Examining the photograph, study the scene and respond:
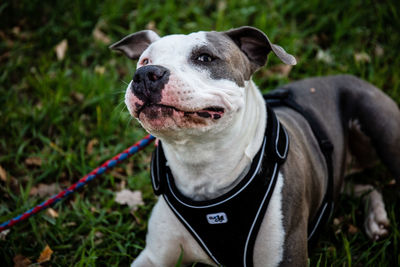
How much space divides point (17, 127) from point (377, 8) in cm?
396

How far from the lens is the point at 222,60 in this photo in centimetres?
216

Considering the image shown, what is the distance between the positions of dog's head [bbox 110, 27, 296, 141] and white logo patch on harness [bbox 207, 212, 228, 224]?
0.48 meters

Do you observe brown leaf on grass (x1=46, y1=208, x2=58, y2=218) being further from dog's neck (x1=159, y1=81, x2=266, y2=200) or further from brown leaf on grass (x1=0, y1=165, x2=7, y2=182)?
dog's neck (x1=159, y1=81, x2=266, y2=200)

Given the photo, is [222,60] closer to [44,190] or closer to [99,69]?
[44,190]

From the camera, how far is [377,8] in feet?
15.4

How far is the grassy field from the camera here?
2939 mm

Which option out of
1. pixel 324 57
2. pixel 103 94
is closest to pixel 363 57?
pixel 324 57

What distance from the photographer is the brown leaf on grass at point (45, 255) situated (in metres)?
2.79

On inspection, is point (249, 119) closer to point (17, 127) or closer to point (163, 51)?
point (163, 51)

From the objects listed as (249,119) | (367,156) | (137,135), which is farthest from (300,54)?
(249,119)

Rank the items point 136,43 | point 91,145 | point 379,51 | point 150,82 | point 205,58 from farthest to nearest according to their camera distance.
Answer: point 379,51, point 91,145, point 136,43, point 205,58, point 150,82

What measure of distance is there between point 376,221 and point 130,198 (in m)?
1.82

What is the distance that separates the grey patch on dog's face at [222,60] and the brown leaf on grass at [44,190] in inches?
72.3

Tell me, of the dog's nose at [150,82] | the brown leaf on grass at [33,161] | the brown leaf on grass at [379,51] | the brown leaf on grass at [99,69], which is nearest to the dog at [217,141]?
the dog's nose at [150,82]
